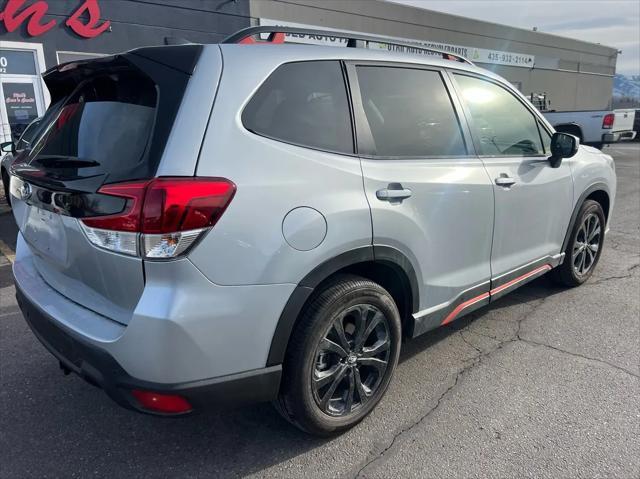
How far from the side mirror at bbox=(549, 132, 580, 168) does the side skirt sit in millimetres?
756

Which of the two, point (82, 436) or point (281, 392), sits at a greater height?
point (281, 392)

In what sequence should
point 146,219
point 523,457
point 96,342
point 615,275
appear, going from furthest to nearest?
point 615,275
point 523,457
point 96,342
point 146,219

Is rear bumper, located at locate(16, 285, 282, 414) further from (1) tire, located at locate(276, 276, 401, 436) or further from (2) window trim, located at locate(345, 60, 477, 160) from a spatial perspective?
(2) window trim, located at locate(345, 60, 477, 160)

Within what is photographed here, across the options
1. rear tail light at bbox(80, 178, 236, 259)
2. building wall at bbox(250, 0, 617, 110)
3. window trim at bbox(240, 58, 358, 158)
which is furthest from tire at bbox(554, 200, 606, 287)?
building wall at bbox(250, 0, 617, 110)

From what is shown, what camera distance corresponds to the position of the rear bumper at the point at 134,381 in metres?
2.04

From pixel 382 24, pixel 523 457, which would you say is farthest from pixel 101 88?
pixel 382 24

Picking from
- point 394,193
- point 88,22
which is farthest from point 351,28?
point 394,193

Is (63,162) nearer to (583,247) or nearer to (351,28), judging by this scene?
Result: (583,247)

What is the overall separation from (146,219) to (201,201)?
0.70 feet

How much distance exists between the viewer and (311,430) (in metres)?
2.48

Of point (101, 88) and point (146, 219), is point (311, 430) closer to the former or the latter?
point (146, 219)

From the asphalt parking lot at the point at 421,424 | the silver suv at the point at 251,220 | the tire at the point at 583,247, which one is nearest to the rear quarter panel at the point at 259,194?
the silver suv at the point at 251,220

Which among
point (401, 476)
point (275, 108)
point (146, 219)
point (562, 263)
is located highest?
point (275, 108)

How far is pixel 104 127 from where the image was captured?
7.62 feet
